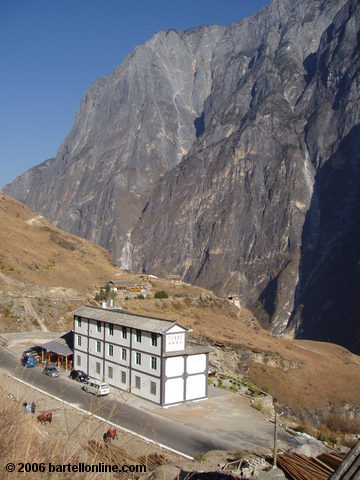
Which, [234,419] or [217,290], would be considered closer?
[234,419]

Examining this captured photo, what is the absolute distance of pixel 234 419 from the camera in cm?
3469

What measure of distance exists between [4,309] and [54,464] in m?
57.4

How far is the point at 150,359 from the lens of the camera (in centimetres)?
3812

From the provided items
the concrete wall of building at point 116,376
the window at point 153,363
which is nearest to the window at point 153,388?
the window at point 153,363

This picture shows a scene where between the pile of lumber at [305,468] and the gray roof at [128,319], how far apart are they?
2016 centimetres

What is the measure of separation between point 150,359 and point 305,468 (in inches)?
914

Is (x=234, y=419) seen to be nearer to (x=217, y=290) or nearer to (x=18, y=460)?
(x=18, y=460)

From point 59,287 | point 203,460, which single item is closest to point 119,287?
point 59,287

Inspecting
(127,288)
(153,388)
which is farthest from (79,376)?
(127,288)

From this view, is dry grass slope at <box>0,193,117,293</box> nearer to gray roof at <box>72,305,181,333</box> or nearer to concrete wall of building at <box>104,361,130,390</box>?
gray roof at <box>72,305,181,333</box>

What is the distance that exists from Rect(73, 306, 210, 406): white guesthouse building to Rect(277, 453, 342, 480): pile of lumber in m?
19.3

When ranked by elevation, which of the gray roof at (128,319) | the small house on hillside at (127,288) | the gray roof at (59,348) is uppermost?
the small house on hillside at (127,288)

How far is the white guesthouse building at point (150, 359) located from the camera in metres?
37.2

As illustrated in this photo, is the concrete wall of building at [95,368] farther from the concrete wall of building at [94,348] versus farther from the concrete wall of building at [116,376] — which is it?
the concrete wall of building at [116,376]
